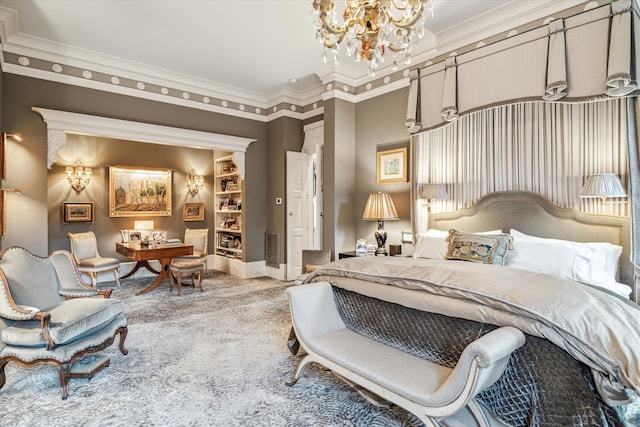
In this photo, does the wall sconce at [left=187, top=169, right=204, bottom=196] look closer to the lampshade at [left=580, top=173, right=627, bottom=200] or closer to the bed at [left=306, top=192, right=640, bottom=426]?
the bed at [left=306, top=192, right=640, bottom=426]

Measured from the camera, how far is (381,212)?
4.42 m

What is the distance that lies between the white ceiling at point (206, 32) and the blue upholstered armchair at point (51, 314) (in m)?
2.64

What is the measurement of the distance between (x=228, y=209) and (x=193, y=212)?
0.86 meters

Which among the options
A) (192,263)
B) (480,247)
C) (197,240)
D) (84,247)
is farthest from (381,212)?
(84,247)

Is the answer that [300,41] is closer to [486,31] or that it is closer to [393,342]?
[486,31]

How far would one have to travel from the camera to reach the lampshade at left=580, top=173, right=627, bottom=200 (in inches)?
108

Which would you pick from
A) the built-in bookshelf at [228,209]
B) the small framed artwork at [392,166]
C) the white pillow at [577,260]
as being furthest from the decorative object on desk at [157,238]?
the white pillow at [577,260]

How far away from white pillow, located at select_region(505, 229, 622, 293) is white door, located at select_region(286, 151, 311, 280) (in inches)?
153

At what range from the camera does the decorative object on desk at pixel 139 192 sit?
20.6 ft

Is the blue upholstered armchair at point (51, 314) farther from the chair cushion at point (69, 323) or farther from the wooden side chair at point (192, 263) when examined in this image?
the wooden side chair at point (192, 263)

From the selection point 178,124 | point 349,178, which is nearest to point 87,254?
point 178,124

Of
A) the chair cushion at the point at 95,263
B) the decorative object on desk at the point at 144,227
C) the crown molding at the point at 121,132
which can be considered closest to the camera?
the crown molding at the point at 121,132

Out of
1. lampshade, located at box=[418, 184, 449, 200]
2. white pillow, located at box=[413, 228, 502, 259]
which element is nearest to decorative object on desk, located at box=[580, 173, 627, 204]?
white pillow, located at box=[413, 228, 502, 259]

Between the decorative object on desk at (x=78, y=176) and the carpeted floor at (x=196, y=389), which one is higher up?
the decorative object on desk at (x=78, y=176)
